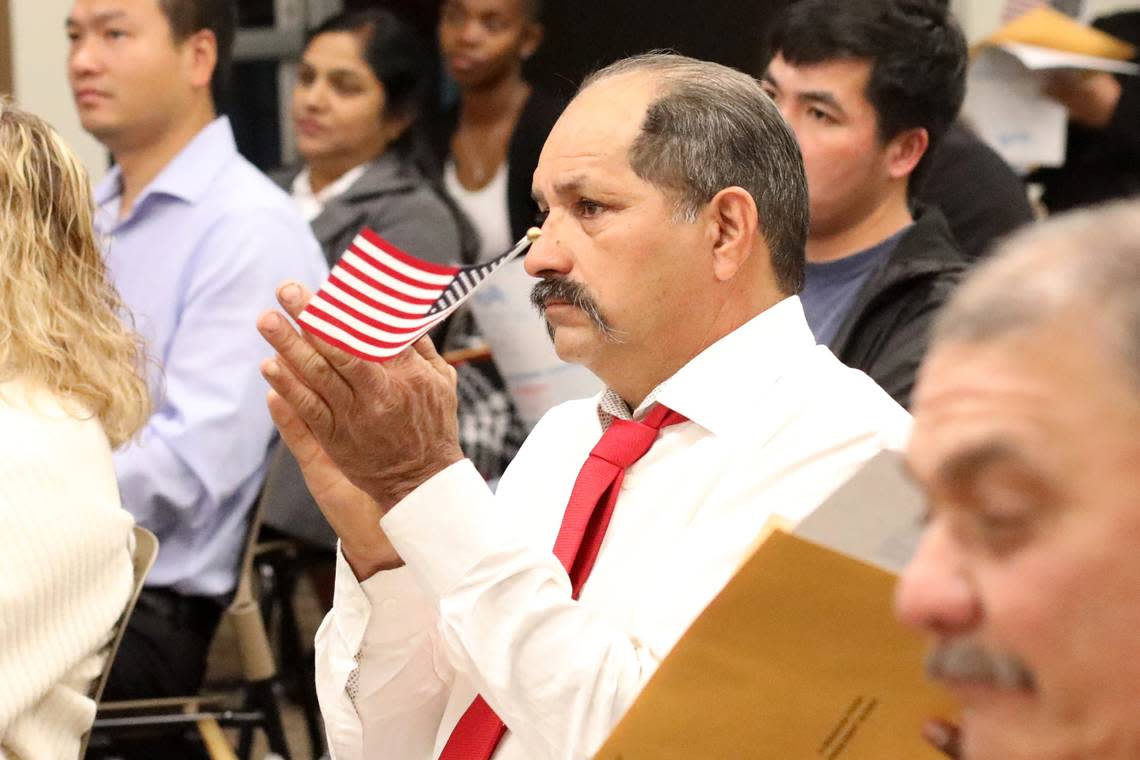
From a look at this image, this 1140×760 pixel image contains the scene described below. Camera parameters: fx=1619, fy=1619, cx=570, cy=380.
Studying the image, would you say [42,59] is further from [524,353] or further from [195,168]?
[524,353]

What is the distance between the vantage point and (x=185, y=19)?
3.42 metres

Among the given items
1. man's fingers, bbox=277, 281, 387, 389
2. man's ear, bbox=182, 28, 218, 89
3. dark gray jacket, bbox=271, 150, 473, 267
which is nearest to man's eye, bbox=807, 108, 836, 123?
dark gray jacket, bbox=271, 150, 473, 267

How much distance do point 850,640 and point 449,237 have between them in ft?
8.56

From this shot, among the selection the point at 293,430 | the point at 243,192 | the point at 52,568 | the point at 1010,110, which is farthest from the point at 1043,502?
the point at 1010,110

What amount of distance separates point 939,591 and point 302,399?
2.85 feet

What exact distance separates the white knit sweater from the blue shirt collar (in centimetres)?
115

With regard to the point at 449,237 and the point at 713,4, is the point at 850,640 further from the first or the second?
the point at 713,4

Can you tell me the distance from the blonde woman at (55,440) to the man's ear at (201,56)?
51.1 inches

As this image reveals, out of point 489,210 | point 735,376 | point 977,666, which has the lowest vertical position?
point 489,210

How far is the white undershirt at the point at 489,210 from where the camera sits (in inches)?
167

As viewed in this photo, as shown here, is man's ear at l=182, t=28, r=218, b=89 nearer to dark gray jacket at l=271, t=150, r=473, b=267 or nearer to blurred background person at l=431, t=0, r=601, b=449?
dark gray jacket at l=271, t=150, r=473, b=267

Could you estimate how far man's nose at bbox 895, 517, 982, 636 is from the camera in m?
0.72

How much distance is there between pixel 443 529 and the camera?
1449 mm

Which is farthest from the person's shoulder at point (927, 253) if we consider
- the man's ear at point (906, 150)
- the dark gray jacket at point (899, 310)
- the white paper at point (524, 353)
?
the white paper at point (524, 353)
